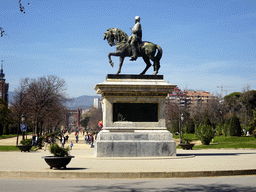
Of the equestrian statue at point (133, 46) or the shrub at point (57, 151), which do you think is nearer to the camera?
the shrub at point (57, 151)

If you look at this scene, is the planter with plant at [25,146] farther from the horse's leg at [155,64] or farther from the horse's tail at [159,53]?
the horse's tail at [159,53]

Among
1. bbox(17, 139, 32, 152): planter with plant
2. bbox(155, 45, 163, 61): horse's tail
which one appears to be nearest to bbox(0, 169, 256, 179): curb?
bbox(155, 45, 163, 61): horse's tail

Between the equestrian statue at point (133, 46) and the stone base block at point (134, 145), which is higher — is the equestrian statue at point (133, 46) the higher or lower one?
the higher one

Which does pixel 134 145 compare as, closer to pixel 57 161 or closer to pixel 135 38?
pixel 135 38

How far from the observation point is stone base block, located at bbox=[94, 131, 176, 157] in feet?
70.1

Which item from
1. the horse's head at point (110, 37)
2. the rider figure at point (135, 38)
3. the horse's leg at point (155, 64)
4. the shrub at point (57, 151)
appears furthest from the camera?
the horse's head at point (110, 37)

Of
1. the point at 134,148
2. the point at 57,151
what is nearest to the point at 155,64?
the point at 134,148

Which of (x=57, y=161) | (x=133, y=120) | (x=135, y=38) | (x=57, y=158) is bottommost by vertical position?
(x=57, y=161)

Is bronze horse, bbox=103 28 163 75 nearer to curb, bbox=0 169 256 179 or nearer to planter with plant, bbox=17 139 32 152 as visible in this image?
curb, bbox=0 169 256 179

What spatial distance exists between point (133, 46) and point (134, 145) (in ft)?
19.6

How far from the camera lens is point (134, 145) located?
21562 millimetres

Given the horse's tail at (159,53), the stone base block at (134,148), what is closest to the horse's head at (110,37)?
the horse's tail at (159,53)

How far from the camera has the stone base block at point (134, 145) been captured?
2138 cm

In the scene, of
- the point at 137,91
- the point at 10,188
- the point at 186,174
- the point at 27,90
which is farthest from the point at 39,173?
the point at 27,90
